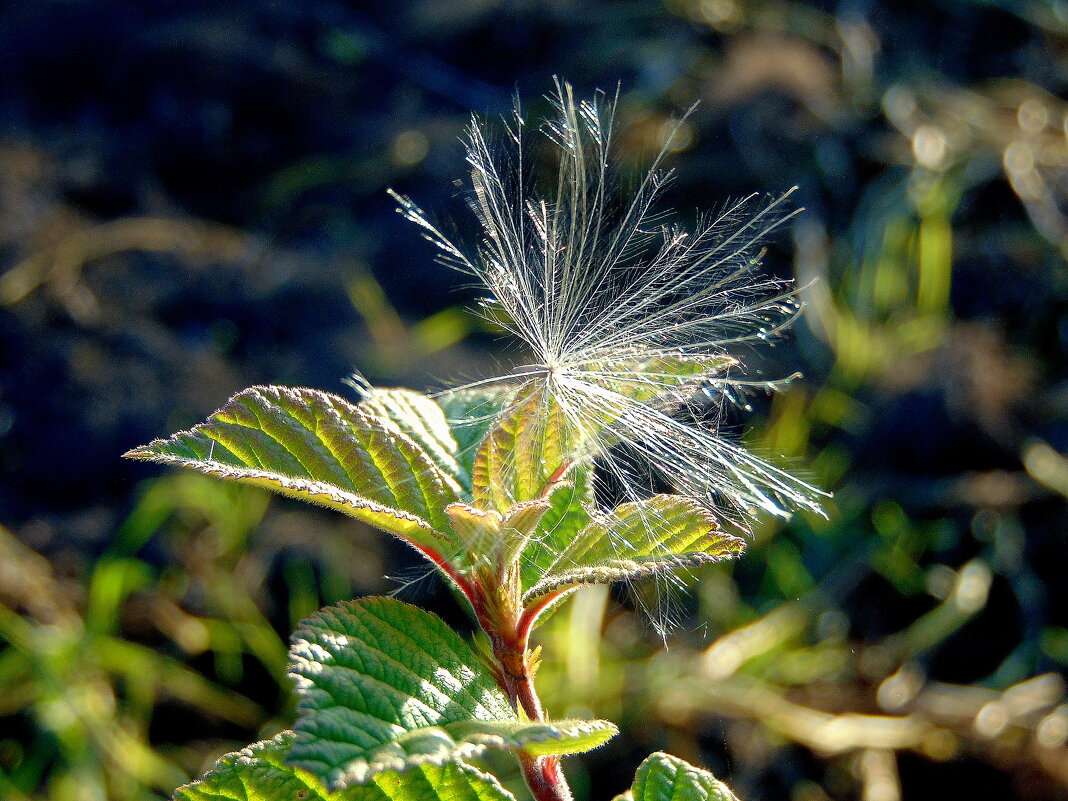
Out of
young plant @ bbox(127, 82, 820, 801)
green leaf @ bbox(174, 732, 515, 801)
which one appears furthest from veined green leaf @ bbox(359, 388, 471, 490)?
green leaf @ bbox(174, 732, 515, 801)

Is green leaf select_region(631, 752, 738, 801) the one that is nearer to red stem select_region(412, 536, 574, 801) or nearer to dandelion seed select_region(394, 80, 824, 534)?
red stem select_region(412, 536, 574, 801)

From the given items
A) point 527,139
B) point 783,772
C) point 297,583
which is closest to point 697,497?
point 527,139

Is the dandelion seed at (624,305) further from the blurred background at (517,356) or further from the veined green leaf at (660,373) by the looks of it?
the blurred background at (517,356)

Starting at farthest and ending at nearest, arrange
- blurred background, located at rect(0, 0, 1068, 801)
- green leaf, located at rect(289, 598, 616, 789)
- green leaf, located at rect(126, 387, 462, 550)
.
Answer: blurred background, located at rect(0, 0, 1068, 801), green leaf, located at rect(126, 387, 462, 550), green leaf, located at rect(289, 598, 616, 789)

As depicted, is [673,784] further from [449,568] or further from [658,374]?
[658,374]

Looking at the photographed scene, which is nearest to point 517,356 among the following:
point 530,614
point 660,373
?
point 660,373

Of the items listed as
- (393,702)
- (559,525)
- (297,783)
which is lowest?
(297,783)

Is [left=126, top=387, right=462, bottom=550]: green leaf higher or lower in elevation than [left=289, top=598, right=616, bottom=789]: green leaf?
higher
